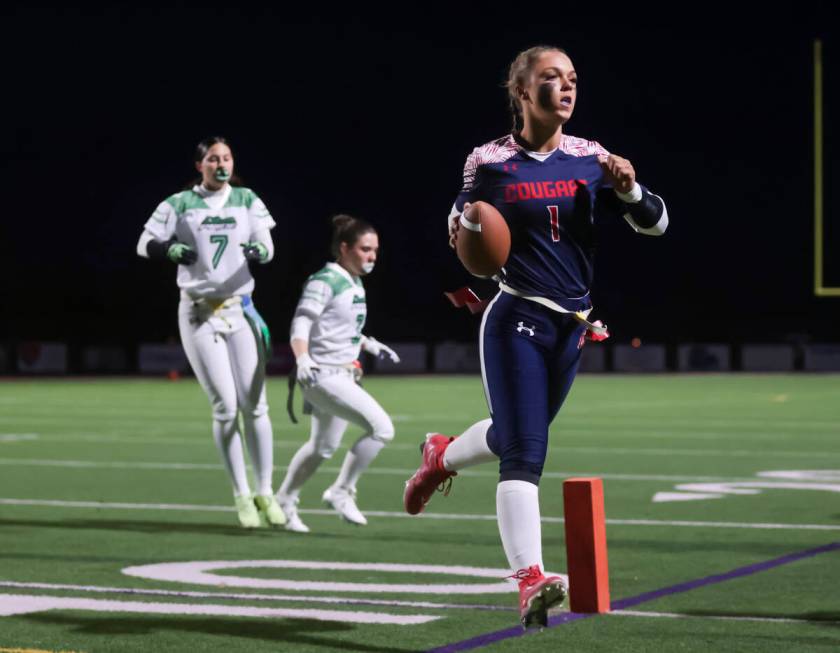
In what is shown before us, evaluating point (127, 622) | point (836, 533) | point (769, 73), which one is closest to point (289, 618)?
point (127, 622)

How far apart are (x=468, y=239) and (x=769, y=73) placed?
56431 mm

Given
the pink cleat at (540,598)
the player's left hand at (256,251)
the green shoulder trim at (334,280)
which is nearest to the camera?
the pink cleat at (540,598)

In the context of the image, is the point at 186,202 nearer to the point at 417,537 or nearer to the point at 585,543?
the point at 417,537

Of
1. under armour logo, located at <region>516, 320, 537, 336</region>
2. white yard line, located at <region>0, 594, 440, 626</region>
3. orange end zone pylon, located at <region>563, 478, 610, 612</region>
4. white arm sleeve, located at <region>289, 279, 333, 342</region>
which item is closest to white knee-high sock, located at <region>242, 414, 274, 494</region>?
white arm sleeve, located at <region>289, 279, 333, 342</region>

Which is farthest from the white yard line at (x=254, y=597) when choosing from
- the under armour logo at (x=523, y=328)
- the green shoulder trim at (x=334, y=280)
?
the green shoulder trim at (x=334, y=280)

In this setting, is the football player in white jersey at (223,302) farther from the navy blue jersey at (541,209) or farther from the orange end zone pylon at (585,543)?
the navy blue jersey at (541,209)

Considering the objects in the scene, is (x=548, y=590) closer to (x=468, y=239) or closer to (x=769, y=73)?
(x=468, y=239)

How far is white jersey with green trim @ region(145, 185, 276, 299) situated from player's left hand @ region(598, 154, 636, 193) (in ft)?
13.7

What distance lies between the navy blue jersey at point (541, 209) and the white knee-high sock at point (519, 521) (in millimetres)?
668

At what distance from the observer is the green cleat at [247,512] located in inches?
373

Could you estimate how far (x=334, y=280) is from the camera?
965 cm

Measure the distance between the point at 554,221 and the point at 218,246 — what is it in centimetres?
425

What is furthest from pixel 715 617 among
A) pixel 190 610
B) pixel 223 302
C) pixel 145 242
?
pixel 145 242

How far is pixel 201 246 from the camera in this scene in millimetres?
9789
